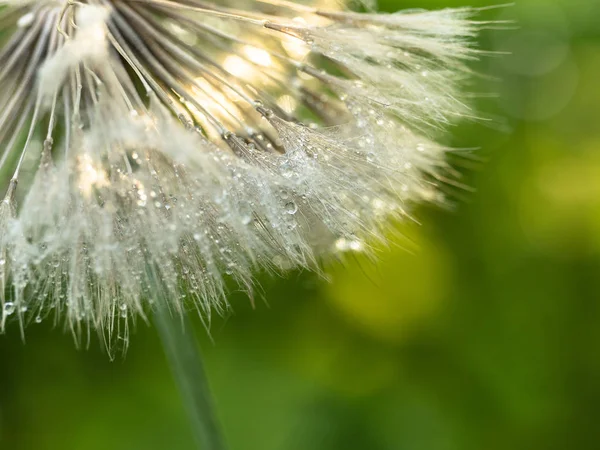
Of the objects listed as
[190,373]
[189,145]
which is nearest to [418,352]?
[190,373]

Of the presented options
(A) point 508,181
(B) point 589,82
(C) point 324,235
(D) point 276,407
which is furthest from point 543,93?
(C) point 324,235

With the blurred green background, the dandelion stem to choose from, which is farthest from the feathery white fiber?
the blurred green background

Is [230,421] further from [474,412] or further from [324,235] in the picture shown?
[324,235]

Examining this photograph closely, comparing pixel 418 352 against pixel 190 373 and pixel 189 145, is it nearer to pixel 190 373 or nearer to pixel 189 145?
pixel 190 373

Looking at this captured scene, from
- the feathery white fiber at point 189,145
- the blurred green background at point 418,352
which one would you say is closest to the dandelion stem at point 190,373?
the feathery white fiber at point 189,145

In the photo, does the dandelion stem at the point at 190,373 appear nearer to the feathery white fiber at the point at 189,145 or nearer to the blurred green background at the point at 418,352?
the feathery white fiber at the point at 189,145

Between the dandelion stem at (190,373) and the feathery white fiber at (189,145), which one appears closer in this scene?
the feathery white fiber at (189,145)
